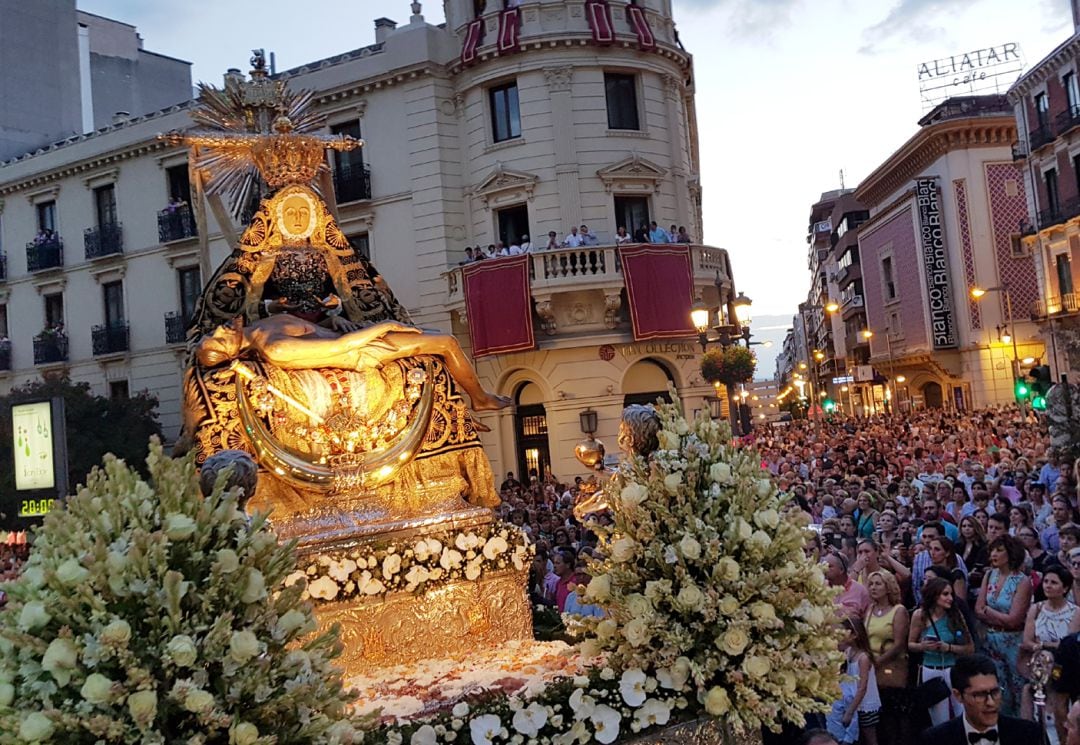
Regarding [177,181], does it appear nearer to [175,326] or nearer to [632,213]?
[175,326]

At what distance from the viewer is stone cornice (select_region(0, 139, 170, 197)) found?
2684 cm

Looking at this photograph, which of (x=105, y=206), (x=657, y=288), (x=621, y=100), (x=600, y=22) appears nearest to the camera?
(x=657, y=288)

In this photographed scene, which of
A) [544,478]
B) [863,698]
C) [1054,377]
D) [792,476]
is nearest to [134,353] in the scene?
[544,478]

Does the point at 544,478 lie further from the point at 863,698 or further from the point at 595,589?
the point at 595,589

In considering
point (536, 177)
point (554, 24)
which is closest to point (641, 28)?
point (554, 24)

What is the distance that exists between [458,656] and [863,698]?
99.8 inches

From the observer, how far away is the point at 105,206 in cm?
2827

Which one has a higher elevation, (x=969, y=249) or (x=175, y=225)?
(x=175, y=225)

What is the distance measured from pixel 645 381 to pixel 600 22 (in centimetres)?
792

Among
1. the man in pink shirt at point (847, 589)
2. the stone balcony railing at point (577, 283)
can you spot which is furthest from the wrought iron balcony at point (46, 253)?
the man in pink shirt at point (847, 589)

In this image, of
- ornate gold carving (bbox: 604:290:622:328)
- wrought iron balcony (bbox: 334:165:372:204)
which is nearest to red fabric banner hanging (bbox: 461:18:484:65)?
wrought iron balcony (bbox: 334:165:372:204)

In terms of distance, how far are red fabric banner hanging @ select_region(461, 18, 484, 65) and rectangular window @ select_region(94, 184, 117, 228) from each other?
1172 cm

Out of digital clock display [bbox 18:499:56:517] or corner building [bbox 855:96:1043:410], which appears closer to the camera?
digital clock display [bbox 18:499:56:517]

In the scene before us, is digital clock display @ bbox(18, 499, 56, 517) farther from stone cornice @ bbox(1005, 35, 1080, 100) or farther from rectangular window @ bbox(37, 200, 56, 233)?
stone cornice @ bbox(1005, 35, 1080, 100)
